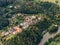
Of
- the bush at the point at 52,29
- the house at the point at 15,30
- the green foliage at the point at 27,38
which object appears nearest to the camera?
the green foliage at the point at 27,38

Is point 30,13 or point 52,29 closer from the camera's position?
point 52,29

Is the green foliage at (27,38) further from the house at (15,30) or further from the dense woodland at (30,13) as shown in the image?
the house at (15,30)

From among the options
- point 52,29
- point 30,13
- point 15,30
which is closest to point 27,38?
point 15,30

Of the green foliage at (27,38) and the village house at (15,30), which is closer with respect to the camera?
the green foliage at (27,38)

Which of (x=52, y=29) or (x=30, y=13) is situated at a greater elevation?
(x=52, y=29)

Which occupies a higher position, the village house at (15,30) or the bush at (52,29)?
the village house at (15,30)

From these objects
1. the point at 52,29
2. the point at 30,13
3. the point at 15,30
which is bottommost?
the point at 30,13

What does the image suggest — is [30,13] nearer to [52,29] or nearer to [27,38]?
[52,29]

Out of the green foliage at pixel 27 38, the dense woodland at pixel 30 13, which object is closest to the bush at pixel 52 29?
the dense woodland at pixel 30 13

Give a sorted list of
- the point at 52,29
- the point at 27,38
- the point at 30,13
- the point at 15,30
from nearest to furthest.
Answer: the point at 27,38, the point at 15,30, the point at 52,29, the point at 30,13
